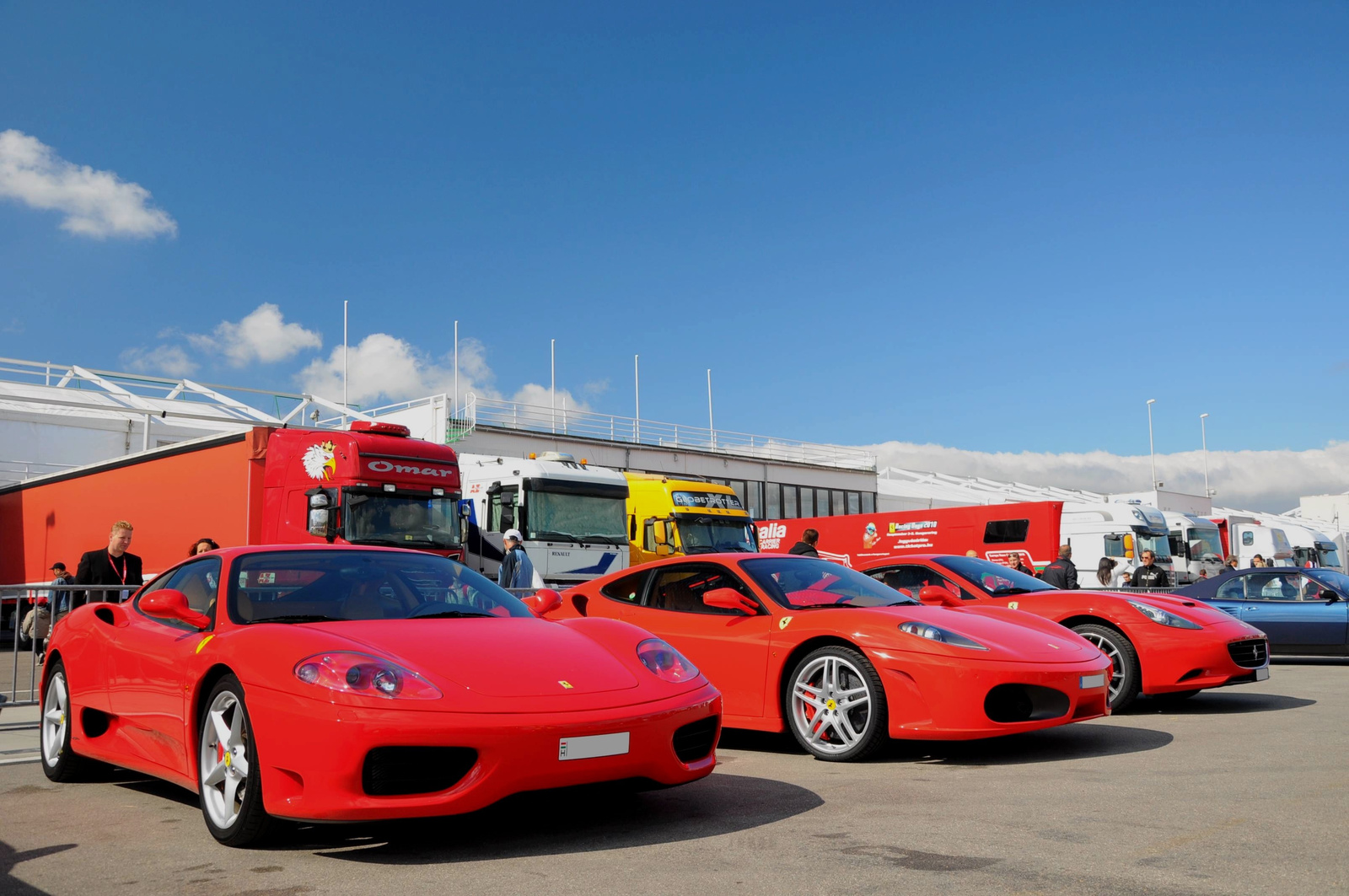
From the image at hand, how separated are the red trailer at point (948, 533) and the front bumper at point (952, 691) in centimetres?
1852

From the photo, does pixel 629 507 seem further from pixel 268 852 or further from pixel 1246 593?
pixel 268 852

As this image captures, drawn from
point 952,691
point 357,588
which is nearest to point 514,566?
point 952,691

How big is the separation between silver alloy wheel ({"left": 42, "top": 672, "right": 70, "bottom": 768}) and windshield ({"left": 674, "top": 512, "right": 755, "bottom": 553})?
1351cm

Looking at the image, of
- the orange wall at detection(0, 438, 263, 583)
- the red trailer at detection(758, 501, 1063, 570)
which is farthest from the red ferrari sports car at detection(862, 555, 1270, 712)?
the red trailer at detection(758, 501, 1063, 570)

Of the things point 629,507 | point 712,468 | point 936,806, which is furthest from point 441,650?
point 712,468

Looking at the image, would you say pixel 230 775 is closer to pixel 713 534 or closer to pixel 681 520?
pixel 681 520

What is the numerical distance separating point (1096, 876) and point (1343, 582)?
12163 mm

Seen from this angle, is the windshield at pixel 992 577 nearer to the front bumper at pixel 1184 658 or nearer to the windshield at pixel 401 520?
the front bumper at pixel 1184 658

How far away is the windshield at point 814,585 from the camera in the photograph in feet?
23.7

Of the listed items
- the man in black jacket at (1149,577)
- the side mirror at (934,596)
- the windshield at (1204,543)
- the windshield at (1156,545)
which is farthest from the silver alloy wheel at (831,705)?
the windshield at (1204,543)

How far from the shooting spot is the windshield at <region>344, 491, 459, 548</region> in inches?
555

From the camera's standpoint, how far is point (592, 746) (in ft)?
13.9

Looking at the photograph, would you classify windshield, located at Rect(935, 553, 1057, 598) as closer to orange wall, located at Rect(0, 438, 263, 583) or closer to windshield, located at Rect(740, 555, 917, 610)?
windshield, located at Rect(740, 555, 917, 610)

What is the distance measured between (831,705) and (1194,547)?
27.8 m
